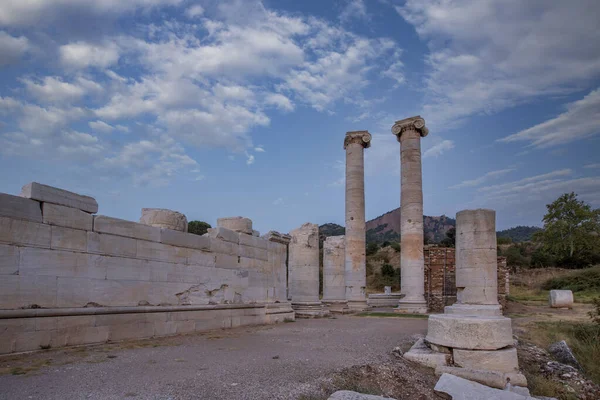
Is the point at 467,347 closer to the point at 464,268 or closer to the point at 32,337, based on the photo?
the point at 464,268

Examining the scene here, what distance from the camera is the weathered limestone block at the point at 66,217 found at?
325 inches

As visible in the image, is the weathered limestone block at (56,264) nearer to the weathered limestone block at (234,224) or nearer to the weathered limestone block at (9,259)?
the weathered limestone block at (9,259)

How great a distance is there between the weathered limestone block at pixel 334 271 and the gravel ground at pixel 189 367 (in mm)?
10974

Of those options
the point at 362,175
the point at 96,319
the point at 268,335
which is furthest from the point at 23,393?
the point at 362,175

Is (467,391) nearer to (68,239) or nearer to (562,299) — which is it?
(68,239)

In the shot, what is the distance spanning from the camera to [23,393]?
525 cm

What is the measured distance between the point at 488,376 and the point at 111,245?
770 centimetres

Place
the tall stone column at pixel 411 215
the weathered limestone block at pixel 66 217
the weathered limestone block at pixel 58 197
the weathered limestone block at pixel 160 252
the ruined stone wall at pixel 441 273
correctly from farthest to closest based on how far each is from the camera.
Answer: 1. the ruined stone wall at pixel 441 273
2. the tall stone column at pixel 411 215
3. the weathered limestone block at pixel 160 252
4. the weathered limestone block at pixel 66 217
5. the weathered limestone block at pixel 58 197

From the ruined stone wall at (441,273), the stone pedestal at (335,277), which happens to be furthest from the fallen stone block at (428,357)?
the ruined stone wall at (441,273)

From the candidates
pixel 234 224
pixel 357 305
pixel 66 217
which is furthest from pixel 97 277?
pixel 357 305

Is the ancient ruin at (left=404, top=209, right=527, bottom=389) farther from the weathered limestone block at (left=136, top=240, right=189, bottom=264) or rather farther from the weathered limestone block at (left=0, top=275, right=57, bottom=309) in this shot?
the weathered limestone block at (left=0, top=275, right=57, bottom=309)

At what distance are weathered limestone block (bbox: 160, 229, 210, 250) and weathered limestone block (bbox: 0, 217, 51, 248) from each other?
116 inches

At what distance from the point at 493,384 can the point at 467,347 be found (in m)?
0.97

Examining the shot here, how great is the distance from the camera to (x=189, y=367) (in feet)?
22.7
